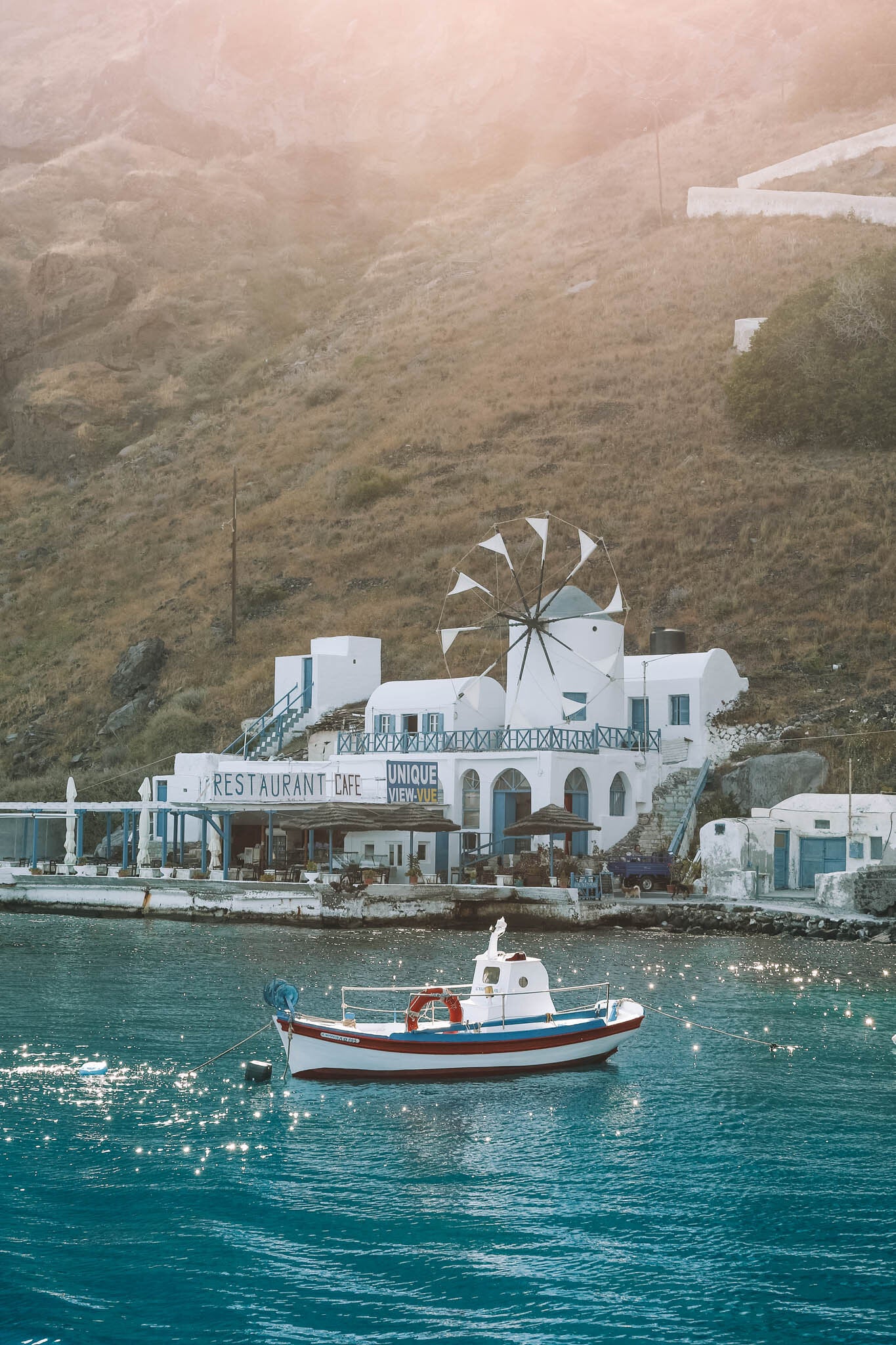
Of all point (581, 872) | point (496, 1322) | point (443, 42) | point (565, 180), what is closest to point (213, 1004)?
point (496, 1322)

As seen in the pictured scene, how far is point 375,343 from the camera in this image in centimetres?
12175

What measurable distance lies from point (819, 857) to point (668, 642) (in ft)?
55.0

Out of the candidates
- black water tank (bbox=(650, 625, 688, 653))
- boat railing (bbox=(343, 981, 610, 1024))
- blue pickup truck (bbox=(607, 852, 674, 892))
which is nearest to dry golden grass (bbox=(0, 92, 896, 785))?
black water tank (bbox=(650, 625, 688, 653))

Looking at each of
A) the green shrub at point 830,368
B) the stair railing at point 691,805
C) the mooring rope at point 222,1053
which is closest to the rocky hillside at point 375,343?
the green shrub at point 830,368

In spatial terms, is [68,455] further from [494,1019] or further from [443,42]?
[494,1019]

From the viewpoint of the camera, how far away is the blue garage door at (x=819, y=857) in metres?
53.4

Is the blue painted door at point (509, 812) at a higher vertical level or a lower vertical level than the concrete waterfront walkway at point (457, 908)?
higher

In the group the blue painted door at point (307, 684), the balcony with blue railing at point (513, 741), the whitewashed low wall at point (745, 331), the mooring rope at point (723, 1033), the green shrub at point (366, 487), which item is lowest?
the mooring rope at point (723, 1033)

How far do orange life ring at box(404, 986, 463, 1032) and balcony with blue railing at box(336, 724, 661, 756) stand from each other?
1189 inches

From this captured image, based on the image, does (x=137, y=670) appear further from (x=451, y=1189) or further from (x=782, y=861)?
(x=451, y=1189)

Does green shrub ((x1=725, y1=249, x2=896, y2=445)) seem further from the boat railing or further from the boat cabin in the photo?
the boat cabin

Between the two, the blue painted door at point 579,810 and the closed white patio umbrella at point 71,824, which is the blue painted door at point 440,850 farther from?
the closed white patio umbrella at point 71,824

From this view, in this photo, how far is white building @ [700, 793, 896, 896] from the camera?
169 feet

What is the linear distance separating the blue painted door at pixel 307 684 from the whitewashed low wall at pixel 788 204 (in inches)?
2427
